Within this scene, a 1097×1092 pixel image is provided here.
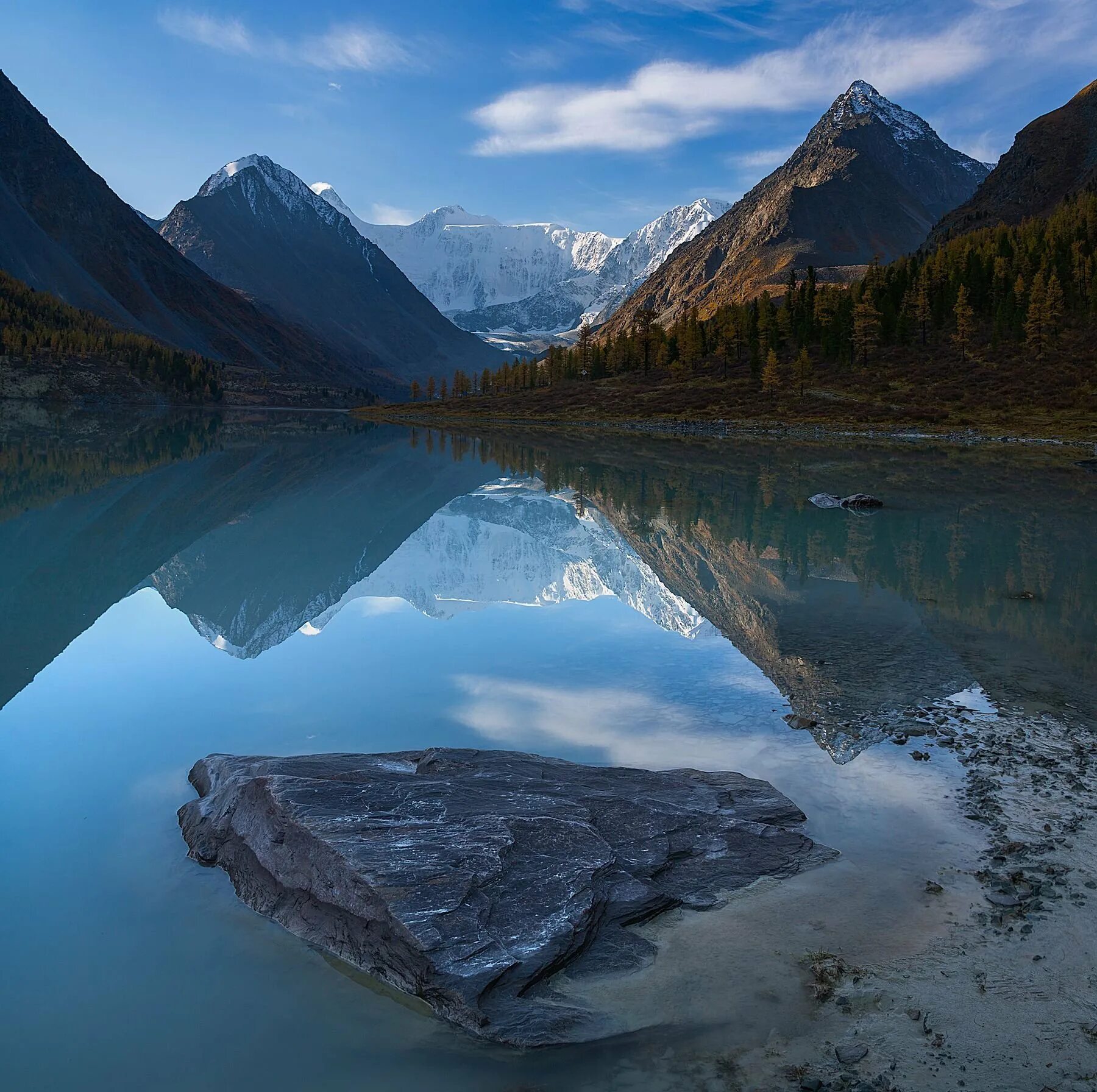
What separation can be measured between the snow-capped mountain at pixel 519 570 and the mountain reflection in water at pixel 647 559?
0.14 metres

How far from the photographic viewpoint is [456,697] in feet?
48.6

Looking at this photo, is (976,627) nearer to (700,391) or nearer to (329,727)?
(329,727)

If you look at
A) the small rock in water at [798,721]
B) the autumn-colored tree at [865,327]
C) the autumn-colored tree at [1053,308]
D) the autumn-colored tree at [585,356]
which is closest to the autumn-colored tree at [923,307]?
the autumn-colored tree at [865,327]

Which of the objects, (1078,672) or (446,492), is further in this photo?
(446,492)

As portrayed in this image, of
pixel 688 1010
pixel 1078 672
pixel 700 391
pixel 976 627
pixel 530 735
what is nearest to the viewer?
pixel 688 1010

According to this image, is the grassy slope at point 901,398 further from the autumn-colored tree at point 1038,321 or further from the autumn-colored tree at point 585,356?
the autumn-colored tree at point 585,356

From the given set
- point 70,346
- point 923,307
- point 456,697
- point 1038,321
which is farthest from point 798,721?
point 70,346

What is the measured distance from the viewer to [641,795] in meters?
9.77

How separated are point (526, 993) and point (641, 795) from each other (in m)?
3.28

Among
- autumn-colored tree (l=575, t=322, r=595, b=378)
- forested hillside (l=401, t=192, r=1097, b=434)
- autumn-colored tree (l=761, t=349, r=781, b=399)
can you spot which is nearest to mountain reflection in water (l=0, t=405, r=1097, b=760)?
forested hillside (l=401, t=192, r=1097, b=434)

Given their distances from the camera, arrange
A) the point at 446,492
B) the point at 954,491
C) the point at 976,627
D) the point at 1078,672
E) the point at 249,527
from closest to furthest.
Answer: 1. the point at 1078,672
2. the point at 976,627
3. the point at 249,527
4. the point at 954,491
5. the point at 446,492

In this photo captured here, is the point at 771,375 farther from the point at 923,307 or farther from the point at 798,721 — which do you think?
the point at 798,721

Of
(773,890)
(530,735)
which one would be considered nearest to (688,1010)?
(773,890)

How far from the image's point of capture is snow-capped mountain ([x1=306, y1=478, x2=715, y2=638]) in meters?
22.2
